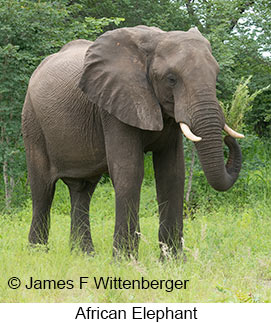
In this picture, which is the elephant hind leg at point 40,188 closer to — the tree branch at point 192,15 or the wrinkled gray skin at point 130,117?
the wrinkled gray skin at point 130,117

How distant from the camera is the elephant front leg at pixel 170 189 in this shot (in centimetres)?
534

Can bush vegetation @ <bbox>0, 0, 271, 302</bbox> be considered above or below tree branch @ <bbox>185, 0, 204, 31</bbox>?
below

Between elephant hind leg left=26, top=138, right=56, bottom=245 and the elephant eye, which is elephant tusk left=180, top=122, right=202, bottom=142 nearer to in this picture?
the elephant eye

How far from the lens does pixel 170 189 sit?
538 cm

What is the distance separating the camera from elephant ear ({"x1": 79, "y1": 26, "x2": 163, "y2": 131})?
4.80 m

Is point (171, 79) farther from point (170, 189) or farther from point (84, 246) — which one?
point (84, 246)

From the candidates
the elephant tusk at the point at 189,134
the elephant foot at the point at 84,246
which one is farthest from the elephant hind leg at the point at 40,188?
the elephant tusk at the point at 189,134

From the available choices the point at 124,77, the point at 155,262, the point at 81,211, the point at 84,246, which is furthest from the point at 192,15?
the point at 155,262

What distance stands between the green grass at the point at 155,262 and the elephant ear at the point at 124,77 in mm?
1032

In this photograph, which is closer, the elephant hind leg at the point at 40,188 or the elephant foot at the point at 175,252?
the elephant foot at the point at 175,252

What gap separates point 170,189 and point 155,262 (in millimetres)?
711

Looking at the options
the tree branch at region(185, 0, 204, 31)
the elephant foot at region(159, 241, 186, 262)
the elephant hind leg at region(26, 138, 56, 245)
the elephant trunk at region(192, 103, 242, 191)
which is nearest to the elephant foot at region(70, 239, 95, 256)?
the elephant hind leg at region(26, 138, 56, 245)

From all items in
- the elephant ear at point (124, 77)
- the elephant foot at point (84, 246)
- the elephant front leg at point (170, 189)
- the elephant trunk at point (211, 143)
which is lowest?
the elephant foot at point (84, 246)

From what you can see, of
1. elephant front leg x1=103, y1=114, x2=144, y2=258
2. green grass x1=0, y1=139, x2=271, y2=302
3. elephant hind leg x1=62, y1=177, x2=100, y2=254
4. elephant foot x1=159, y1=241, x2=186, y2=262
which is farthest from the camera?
elephant hind leg x1=62, y1=177, x2=100, y2=254
